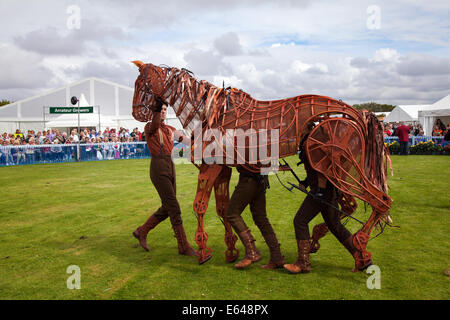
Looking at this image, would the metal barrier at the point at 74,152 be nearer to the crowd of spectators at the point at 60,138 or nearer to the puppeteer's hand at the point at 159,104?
the crowd of spectators at the point at 60,138

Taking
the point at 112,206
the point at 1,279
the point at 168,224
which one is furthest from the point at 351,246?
the point at 112,206

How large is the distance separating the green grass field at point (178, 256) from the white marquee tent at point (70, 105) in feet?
69.2

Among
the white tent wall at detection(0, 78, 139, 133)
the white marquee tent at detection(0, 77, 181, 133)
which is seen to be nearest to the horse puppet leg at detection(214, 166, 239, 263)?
the white marquee tent at detection(0, 77, 181, 133)

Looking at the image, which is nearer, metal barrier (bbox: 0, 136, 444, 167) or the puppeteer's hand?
the puppeteer's hand

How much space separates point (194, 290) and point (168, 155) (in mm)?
1974

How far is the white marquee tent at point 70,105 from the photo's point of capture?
2980 centimetres

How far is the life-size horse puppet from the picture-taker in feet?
13.7

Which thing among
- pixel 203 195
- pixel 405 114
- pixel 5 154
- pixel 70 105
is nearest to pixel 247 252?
pixel 203 195

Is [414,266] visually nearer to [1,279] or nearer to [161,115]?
[161,115]

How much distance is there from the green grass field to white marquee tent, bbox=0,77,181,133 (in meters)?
21.1

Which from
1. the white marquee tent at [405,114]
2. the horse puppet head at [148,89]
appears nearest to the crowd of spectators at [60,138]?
the horse puppet head at [148,89]

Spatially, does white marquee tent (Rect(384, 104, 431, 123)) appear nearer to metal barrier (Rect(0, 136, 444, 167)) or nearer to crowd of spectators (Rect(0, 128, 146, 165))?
metal barrier (Rect(0, 136, 444, 167))
